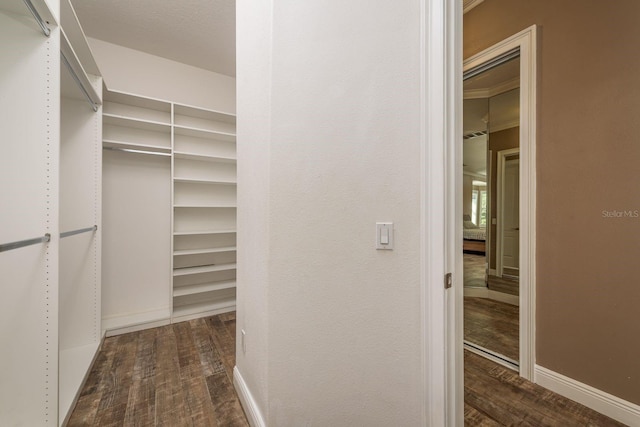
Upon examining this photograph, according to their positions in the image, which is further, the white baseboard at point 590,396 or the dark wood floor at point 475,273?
the dark wood floor at point 475,273

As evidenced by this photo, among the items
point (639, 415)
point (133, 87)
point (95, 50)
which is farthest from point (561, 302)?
point (95, 50)

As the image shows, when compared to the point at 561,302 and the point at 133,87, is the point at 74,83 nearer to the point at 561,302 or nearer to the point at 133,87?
the point at 133,87

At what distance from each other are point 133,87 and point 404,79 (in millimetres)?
3008

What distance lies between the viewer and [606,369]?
155 cm

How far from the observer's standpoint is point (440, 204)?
938 millimetres

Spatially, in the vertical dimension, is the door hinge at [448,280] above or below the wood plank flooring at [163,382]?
above

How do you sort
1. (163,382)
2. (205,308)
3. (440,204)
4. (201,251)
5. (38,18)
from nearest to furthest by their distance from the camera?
(440,204)
(38,18)
(163,382)
(201,251)
(205,308)

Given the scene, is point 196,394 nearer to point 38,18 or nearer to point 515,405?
point 515,405

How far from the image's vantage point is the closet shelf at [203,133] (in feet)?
9.37

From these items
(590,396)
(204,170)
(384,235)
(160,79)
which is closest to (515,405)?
(590,396)

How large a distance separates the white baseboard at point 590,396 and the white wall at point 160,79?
12.8 feet

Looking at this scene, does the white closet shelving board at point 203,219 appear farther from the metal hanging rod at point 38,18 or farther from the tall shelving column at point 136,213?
the metal hanging rod at point 38,18

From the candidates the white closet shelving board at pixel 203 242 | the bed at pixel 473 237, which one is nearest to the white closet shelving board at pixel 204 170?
the white closet shelving board at pixel 203 242

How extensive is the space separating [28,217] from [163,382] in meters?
1.31
